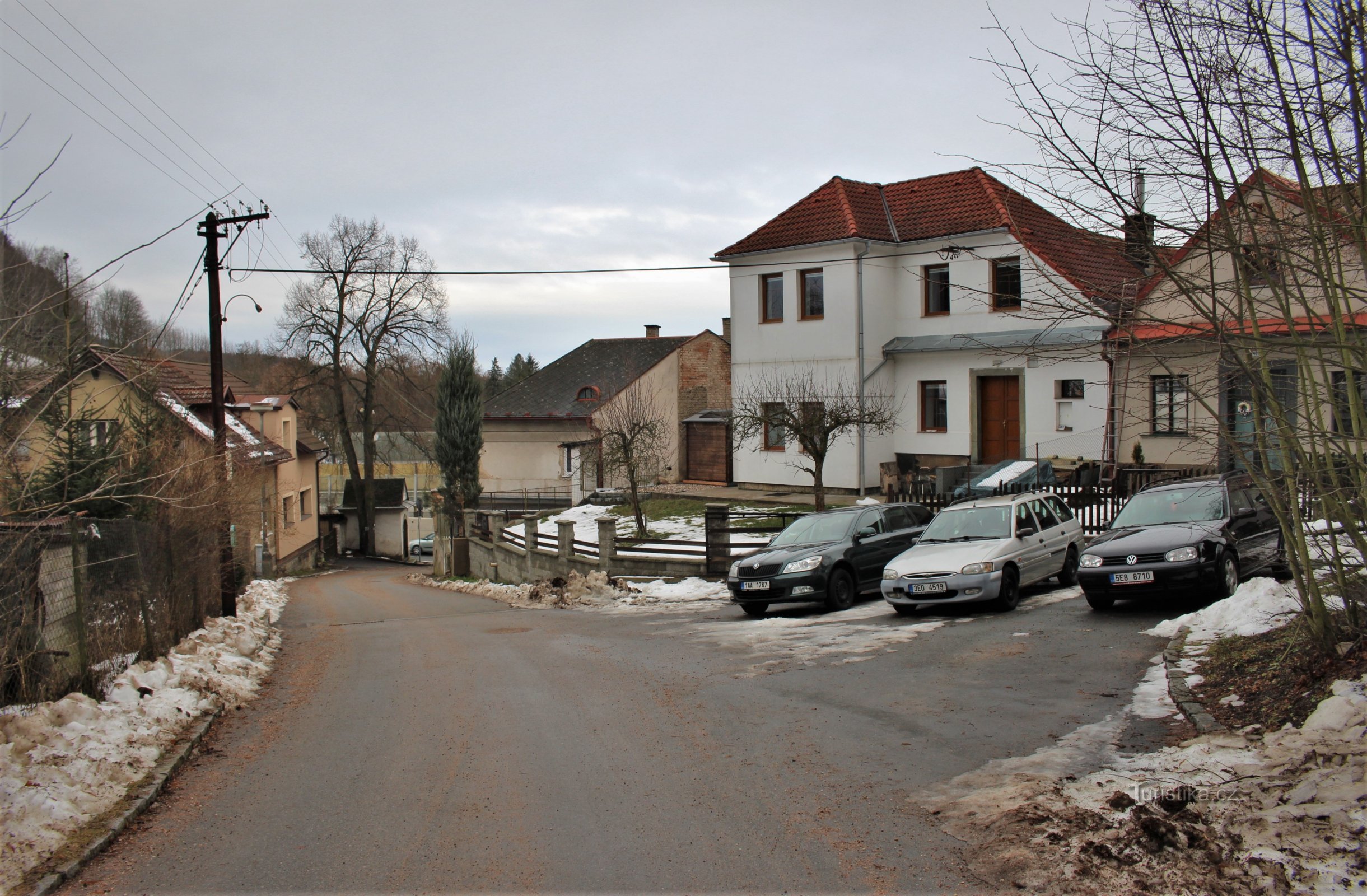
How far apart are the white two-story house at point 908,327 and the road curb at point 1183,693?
16.5m

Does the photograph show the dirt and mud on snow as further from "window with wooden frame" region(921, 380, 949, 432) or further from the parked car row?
"window with wooden frame" region(921, 380, 949, 432)

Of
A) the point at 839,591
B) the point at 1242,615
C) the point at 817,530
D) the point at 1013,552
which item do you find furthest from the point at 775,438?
the point at 1242,615

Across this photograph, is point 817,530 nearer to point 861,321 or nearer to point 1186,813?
point 1186,813

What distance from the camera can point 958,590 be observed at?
13688 millimetres

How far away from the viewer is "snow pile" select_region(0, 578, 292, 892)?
231 inches

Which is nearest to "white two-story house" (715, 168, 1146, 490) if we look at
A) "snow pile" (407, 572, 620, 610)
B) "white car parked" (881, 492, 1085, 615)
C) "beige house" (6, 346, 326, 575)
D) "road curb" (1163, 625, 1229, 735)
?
"snow pile" (407, 572, 620, 610)

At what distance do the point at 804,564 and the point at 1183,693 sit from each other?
8.18m

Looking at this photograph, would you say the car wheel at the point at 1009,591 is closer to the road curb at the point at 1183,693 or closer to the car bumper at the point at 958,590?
the car bumper at the point at 958,590

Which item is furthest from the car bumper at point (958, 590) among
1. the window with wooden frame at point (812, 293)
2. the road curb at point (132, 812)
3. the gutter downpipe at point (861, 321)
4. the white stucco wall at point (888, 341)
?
the window with wooden frame at point (812, 293)

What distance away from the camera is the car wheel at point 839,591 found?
1575cm

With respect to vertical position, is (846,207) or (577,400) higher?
(846,207)

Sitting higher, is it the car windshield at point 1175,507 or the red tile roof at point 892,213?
the red tile roof at point 892,213

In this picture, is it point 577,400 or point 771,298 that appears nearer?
point 771,298

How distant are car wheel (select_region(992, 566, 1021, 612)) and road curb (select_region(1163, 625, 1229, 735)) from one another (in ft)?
11.0
